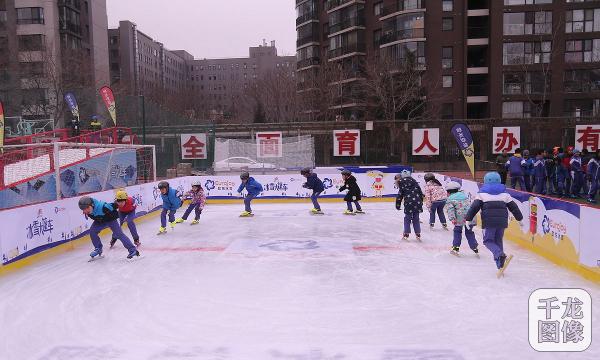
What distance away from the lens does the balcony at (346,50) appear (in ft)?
153

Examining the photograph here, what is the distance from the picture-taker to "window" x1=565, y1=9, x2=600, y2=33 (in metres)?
37.4

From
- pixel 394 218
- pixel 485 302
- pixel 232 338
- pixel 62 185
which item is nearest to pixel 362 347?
pixel 232 338

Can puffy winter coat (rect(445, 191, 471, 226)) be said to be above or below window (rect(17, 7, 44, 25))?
below

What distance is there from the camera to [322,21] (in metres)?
54.2

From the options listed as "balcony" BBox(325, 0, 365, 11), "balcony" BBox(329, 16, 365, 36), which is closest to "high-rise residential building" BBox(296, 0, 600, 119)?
"balcony" BBox(329, 16, 365, 36)

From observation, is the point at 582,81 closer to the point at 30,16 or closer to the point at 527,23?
the point at 527,23

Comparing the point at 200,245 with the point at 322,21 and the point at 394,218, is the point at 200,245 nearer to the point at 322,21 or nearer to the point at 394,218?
the point at 394,218

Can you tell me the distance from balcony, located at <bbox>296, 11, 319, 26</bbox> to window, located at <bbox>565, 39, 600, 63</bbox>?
27683 mm

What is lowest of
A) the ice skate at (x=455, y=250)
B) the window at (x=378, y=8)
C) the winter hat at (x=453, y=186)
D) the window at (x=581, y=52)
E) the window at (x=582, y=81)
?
the ice skate at (x=455, y=250)

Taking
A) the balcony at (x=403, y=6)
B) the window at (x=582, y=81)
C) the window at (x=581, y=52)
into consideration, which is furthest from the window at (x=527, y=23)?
the balcony at (x=403, y=6)

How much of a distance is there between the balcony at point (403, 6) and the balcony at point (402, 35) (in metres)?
1.93

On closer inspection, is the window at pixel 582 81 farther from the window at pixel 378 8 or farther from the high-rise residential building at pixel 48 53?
the high-rise residential building at pixel 48 53

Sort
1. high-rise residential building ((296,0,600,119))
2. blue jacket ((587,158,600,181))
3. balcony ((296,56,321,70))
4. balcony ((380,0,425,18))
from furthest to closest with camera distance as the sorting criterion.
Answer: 1. balcony ((296,56,321,70))
2. balcony ((380,0,425,18))
3. high-rise residential building ((296,0,600,119))
4. blue jacket ((587,158,600,181))

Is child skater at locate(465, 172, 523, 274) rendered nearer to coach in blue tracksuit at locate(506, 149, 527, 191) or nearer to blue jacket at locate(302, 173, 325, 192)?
blue jacket at locate(302, 173, 325, 192)
